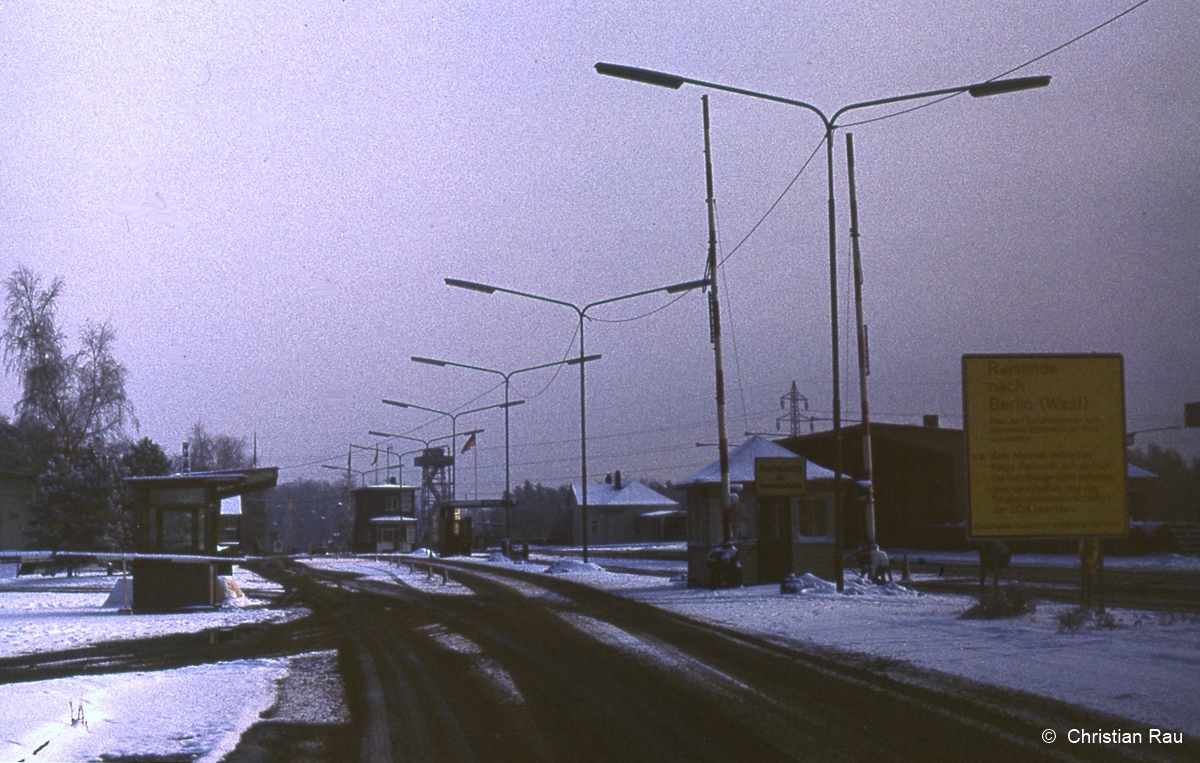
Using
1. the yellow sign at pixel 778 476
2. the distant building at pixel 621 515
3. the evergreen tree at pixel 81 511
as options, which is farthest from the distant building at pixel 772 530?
the distant building at pixel 621 515

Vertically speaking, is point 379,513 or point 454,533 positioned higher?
point 379,513

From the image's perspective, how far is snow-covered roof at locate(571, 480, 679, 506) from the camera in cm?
11394

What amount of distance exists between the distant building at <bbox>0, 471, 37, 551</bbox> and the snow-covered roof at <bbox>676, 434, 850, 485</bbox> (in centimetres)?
4612

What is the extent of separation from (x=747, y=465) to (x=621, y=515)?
8299 centimetres

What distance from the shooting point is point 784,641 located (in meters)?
16.0

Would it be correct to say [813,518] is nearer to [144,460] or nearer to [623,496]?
[144,460]

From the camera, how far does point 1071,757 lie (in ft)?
26.5

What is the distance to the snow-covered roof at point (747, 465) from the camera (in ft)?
99.7

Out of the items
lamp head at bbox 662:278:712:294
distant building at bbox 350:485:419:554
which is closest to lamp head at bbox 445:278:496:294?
lamp head at bbox 662:278:712:294

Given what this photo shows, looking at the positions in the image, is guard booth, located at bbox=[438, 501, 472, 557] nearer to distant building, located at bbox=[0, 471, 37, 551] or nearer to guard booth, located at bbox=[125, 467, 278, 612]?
Answer: distant building, located at bbox=[0, 471, 37, 551]

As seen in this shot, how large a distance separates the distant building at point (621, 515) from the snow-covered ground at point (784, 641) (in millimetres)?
87132

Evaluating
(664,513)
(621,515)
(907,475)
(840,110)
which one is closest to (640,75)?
(840,110)

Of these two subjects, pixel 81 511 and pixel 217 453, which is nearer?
pixel 81 511

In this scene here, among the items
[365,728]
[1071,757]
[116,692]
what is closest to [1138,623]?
[1071,757]
